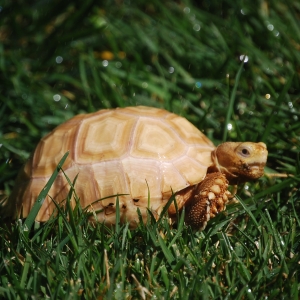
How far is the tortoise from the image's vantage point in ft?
10.00

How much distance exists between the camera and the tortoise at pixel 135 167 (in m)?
3.05

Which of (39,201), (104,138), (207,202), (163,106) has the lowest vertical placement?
(163,106)

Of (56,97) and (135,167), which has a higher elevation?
(135,167)

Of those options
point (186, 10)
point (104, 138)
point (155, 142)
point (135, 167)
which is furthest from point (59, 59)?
point (135, 167)

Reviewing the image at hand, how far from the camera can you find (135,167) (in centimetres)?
306

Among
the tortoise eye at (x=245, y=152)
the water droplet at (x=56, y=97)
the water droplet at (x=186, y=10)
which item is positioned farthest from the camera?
the water droplet at (x=186, y=10)

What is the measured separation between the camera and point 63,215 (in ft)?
9.50

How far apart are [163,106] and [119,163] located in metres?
1.43

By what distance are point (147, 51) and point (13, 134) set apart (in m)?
1.42

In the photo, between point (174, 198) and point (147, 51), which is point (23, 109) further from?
point (174, 198)

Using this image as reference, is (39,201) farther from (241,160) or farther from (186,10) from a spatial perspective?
(186,10)

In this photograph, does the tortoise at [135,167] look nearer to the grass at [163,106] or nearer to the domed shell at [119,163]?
the domed shell at [119,163]

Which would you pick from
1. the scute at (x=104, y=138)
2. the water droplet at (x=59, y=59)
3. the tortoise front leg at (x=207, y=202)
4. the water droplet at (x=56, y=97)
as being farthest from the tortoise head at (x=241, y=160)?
the water droplet at (x=59, y=59)

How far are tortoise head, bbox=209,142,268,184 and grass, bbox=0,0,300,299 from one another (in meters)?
0.16
